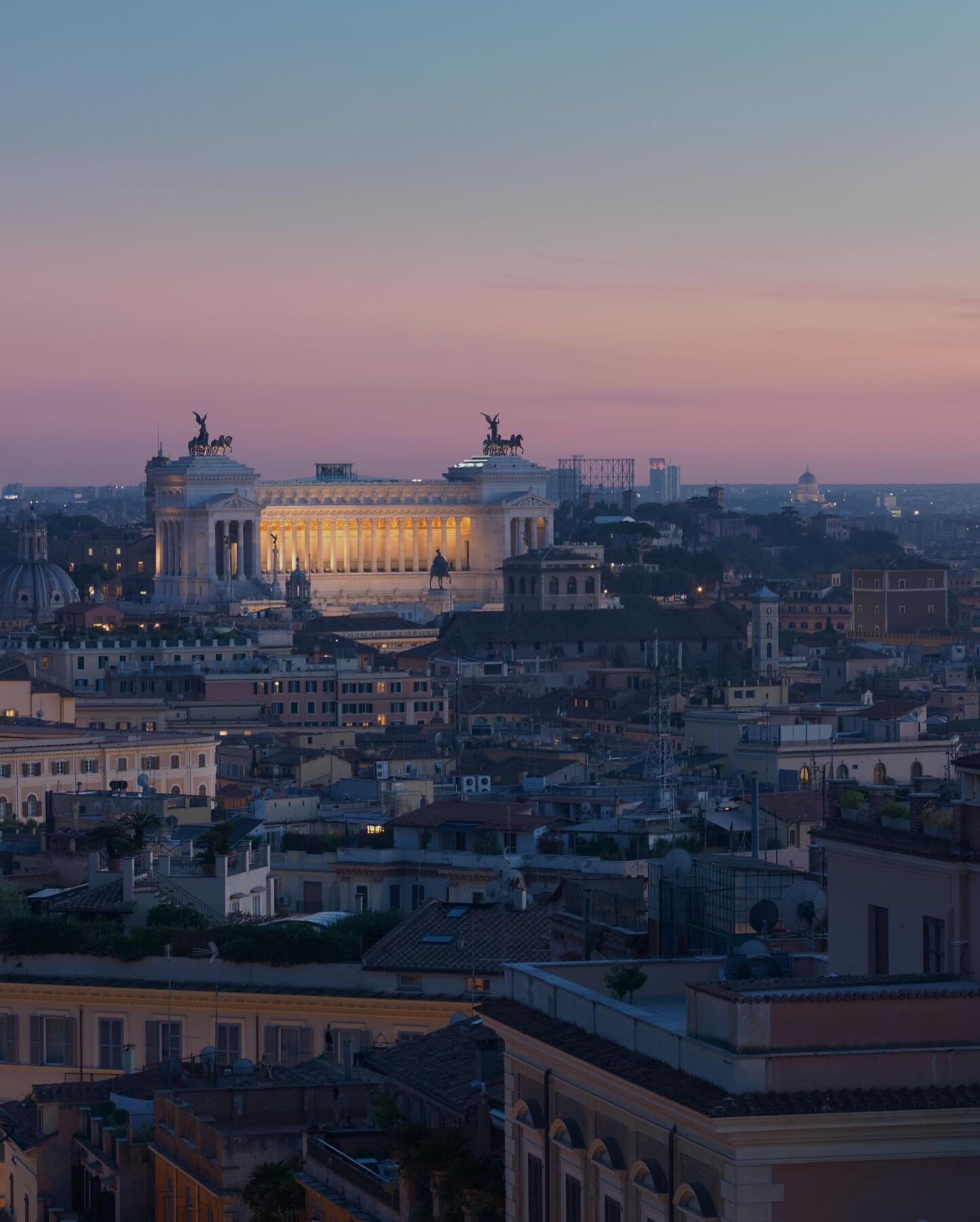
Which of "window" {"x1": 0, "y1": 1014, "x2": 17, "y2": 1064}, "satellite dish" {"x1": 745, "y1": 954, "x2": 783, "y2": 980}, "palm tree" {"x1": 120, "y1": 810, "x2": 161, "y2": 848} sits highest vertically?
"satellite dish" {"x1": 745, "y1": 954, "x2": 783, "y2": 980}

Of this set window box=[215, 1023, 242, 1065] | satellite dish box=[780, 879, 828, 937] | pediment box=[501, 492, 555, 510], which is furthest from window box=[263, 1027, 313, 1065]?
pediment box=[501, 492, 555, 510]

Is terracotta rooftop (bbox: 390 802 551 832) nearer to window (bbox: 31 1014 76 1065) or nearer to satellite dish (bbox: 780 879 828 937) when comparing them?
window (bbox: 31 1014 76 1065)

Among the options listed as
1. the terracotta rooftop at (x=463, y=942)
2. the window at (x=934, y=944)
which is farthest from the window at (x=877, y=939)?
the terracotta rooftop at (x=463, y=942)

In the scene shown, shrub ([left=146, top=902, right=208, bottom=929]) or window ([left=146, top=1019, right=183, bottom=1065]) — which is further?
shrub ([left=146, top=902, right=208, bottom=929])

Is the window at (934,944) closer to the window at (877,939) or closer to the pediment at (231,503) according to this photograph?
the window at (877,939)

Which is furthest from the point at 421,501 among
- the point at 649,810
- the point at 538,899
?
the point at 538,899

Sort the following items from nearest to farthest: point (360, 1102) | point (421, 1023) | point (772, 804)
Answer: point (360, 1102) < point (421, 1023) < point (772, 804)

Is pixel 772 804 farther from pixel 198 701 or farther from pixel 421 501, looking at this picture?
pixel 421 501
